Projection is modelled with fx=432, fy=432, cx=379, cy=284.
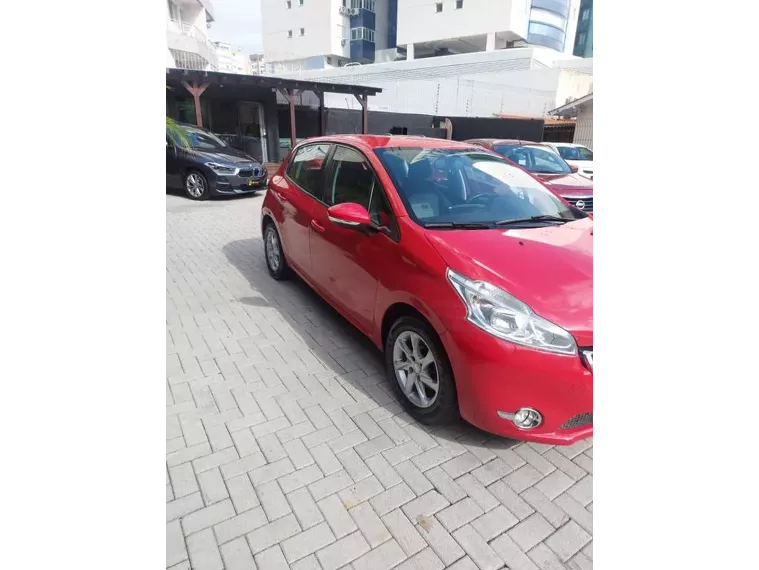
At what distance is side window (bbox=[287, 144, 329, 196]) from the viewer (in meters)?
3.88

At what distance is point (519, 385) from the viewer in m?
2.08

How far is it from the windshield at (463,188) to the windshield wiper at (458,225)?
3cm

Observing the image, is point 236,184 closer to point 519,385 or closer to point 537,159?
point 537,159

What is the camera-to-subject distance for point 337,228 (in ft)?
10.9

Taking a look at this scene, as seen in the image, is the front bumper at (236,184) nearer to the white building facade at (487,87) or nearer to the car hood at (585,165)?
the car hood at (585,165)

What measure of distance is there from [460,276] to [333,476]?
124 cm

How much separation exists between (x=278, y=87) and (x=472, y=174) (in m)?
13.1

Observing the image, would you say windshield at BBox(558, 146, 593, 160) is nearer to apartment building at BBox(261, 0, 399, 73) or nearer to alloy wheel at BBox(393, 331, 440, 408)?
alloy wheel at BBox(393, 331, 440, 408)

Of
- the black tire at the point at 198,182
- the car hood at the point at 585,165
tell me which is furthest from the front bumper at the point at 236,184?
the car hood at the point at 585,165

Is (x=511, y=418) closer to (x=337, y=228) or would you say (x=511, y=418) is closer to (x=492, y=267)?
(x=492, y=267)

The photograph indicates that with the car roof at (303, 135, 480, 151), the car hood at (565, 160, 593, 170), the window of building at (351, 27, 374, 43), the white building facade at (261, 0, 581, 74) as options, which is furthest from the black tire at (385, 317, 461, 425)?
the window of building at (351, 27, 374, 43)

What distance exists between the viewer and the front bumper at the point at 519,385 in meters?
2.02
